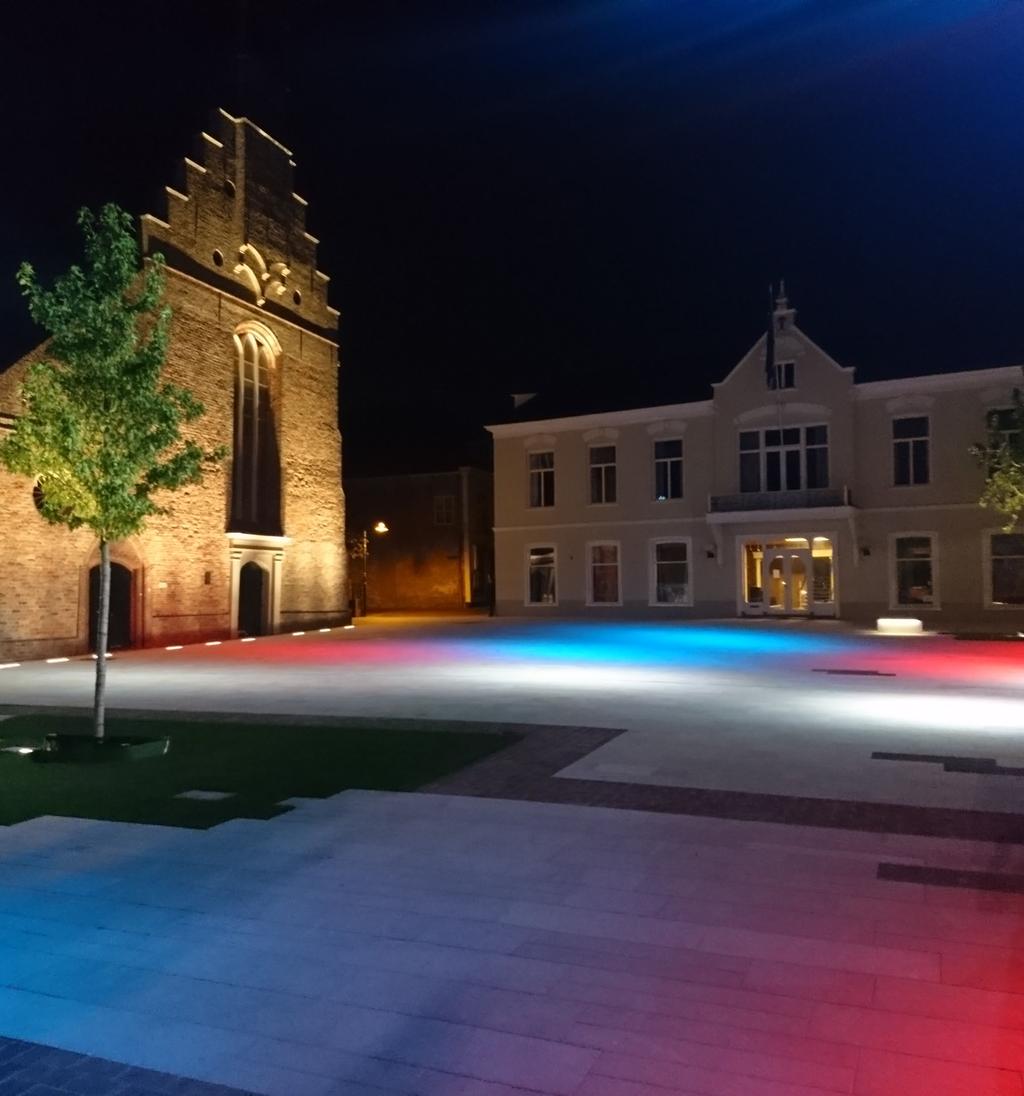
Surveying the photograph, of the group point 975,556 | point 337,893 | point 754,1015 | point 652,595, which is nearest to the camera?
point 754,1015

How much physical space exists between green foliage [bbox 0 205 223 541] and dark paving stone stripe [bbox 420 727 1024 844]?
4.52 m

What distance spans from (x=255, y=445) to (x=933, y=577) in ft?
72.3

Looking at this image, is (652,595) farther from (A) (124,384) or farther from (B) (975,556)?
(A) (124,384)

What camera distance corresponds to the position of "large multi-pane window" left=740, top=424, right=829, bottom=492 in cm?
3225

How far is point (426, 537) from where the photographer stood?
47.3 m

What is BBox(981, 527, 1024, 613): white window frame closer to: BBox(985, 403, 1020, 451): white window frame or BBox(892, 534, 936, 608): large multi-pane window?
BBox(892, 534, 936, 608): large multi-pane window

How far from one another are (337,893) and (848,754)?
5775 millimetres

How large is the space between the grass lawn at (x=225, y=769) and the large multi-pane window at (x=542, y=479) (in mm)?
26043

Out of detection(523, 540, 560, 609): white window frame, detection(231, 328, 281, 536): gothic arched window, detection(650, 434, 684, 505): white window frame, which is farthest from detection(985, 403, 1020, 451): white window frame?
detection(231, 328, 281, 536): gothic arched window

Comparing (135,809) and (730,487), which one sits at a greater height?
(730,487)

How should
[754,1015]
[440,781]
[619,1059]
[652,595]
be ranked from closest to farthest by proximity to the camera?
[619,1059], [754,1015], [440,781], [652,595]

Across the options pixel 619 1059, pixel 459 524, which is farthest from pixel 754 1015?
pixel 459 524

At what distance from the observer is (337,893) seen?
552 centimetres

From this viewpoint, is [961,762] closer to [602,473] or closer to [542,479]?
[602,473]
